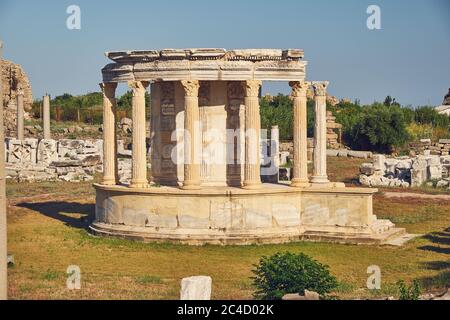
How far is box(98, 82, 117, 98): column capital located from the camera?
2545cm

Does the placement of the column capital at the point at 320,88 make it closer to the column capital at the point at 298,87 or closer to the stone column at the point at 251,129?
the column capital at the point at 298,87

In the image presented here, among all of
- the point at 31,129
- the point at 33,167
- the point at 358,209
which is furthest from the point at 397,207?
the point at 31,129

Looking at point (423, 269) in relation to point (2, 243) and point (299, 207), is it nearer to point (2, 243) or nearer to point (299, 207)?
point (299, 207)

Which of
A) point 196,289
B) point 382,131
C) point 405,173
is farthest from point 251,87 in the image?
point 382,131

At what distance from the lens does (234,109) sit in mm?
25531

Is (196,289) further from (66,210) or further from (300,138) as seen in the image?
(66,210)

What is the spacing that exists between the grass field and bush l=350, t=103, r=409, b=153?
30.7 m

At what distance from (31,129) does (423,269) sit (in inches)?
1809

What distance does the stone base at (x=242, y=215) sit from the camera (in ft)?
75.7

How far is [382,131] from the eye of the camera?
59.8 meters

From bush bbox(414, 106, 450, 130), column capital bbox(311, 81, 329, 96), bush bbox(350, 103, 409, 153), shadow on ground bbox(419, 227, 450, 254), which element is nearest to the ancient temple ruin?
shadow on ground bbox(419, 227, 450, 254)

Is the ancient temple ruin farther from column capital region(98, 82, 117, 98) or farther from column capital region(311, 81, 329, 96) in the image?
column capital region(311, 81, 329, 96)

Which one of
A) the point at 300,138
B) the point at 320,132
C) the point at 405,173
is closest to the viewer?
the point at 300,138

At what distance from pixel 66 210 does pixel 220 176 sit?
6865 millimetres
